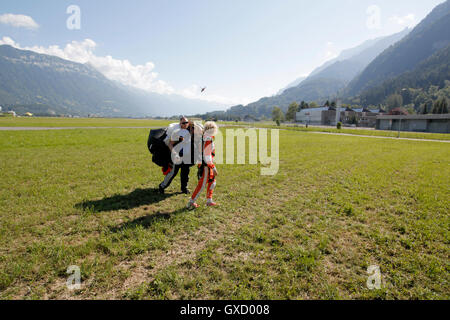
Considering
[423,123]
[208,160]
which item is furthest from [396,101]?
[208,160]

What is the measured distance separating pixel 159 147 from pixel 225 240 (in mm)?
3960

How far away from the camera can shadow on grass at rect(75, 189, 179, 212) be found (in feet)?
19.7

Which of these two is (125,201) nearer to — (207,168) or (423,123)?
(207,168)

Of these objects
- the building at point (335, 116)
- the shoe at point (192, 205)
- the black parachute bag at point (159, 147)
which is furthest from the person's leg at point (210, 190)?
the building at point (335, 116)

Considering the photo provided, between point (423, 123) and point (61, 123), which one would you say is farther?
point (61, 123)

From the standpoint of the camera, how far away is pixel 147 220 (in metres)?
5.29

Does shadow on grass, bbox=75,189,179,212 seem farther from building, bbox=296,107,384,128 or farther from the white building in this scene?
the white building

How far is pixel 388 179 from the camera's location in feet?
30.9

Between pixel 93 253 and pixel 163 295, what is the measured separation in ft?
6.54

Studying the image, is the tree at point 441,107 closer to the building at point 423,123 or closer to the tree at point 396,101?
the building at point 423,123

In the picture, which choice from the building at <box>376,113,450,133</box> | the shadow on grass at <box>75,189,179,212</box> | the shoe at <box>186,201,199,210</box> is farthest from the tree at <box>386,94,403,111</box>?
the shadow on grass at <box>75,189,179,212</box>

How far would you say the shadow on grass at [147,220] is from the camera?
4.90 metres
